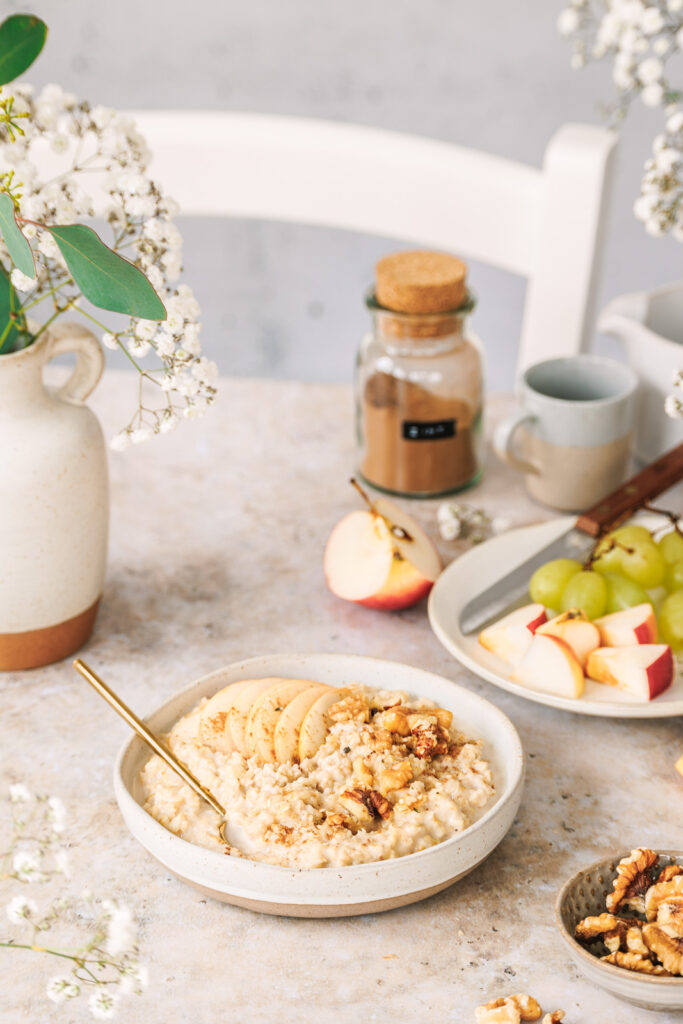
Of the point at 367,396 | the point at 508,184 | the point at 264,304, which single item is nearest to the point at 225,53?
the point at 264,304

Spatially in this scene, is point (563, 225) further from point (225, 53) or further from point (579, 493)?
point (225, 53)

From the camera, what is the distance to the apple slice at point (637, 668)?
0.89 metres

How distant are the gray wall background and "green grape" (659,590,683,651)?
159cm

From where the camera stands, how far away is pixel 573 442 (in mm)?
1179

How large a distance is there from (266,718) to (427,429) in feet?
1.64

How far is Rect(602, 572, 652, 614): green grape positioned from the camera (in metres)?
0.96

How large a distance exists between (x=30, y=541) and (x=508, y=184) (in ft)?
2.76

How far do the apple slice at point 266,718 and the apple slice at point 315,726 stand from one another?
2 centimetres

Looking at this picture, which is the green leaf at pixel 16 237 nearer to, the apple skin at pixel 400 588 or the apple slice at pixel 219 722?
the apple slice at pixel 219 722

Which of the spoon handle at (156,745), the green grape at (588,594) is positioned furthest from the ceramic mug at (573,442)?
the spoon handle at (156,745)

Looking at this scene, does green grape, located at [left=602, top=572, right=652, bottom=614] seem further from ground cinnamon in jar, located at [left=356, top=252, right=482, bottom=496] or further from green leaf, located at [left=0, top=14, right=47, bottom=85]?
green leaf, located at [left=0, top=14, right=47, bottom=85]

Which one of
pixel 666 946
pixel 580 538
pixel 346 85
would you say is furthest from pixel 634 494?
pixel 346 85

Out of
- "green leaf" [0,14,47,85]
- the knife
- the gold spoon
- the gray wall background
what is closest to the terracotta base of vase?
the gold spoon

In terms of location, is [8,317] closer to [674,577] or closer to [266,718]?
[266,718]
